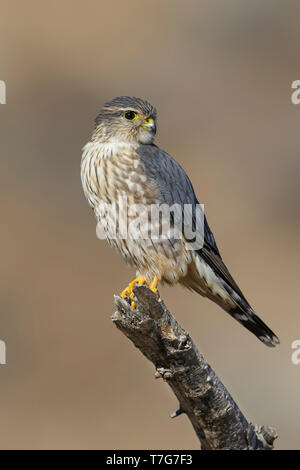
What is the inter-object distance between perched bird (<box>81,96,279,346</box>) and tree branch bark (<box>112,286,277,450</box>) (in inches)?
34.1

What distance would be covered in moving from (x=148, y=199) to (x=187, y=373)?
51.3 inches

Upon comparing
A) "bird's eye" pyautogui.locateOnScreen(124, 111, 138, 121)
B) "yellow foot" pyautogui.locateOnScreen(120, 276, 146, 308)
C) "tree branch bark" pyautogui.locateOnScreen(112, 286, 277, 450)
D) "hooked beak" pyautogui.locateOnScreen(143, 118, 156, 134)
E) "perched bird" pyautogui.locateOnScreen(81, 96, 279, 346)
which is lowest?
"tree branch bark" pyautogui.locateOnScreen(112, 286, 277, 450)

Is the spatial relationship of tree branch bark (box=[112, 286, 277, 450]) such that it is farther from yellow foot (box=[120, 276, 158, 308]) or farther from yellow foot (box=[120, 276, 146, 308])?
yellow foot (box=[120, 276, 158, 308])

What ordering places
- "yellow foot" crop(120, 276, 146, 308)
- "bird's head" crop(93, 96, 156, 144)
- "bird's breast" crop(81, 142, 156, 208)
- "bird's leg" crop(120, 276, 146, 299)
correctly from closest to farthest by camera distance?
"yellow foot" crop(120, 276, 146, 308) → "bird's leg" crop(120, 276, 146, 299) → "bird's breast" crop(81, 142, 156, 208) → "bird's head" crop(93, 96, 156, 144)

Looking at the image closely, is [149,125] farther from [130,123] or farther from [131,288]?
[131,288]

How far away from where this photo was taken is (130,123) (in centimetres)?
471

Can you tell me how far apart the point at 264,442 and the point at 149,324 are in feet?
2.72

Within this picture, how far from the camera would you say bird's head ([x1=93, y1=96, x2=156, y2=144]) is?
4.70m

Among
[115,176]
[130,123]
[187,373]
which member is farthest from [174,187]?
[187,373]

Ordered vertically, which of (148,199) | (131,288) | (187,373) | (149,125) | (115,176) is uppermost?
(149,125)

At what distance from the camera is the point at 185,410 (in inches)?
146

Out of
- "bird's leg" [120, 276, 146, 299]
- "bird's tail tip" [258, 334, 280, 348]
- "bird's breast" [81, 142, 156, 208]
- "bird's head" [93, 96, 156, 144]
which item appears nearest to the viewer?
"bird's leg" [120, 276, 146, 299]

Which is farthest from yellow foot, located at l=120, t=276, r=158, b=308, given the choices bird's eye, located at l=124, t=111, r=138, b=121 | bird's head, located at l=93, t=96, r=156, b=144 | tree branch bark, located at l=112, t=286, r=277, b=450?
bird's eye, located at l=124, t=111, r=138, b=121
